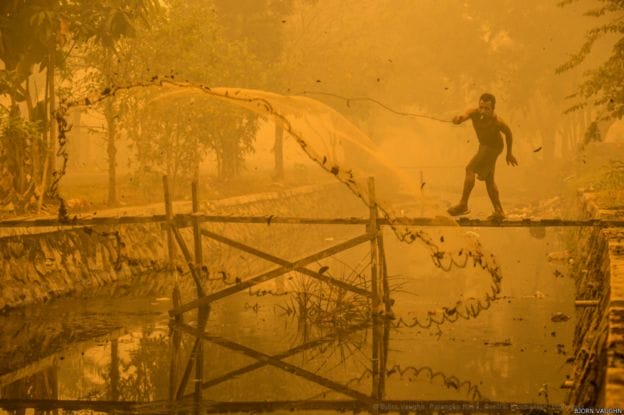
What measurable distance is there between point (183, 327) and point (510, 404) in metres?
6.00

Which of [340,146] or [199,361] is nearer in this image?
[199,361]

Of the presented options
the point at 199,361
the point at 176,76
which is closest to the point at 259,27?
the point at 176,76

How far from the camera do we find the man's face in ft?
43.1

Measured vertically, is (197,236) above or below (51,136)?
below

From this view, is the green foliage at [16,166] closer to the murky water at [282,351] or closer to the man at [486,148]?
the murky water at [282,351]

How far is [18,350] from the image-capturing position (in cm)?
1204

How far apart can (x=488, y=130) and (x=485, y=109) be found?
0.45 meters

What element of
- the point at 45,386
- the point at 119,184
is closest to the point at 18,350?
the point at 45,386

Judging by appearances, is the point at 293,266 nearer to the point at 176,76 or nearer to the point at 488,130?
the point at 488,130

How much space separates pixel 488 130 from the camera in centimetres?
1352

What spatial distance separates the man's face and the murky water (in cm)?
201

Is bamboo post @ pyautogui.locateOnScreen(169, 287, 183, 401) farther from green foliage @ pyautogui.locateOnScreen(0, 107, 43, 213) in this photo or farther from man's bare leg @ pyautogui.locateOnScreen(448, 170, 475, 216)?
green foliage @ pyautogui.locateOnScreen(0, 107, 43, 213)

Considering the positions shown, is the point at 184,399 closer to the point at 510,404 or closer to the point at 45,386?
the point at 45,386

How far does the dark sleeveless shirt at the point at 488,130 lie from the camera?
13.4 meters
